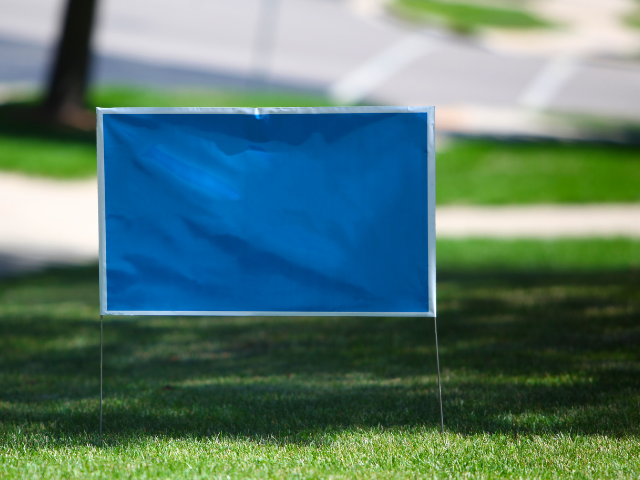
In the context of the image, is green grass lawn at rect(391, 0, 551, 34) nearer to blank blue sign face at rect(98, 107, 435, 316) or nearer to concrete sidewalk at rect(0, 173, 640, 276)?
concrete sidewalk at rect(0, 173, 640, 276)

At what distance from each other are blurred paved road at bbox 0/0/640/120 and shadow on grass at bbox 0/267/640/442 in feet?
54.7

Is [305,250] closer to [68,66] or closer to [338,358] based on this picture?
[338,358]

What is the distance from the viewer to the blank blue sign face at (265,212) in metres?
4.54

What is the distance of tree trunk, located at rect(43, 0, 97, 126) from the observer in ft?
58.9

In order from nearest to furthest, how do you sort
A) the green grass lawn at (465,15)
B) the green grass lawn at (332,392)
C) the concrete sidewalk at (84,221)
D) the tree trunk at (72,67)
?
the green grass lawn at (332,392), the concrete sidewalk at (84,221), the tree trunk at (72,67), the green grass lawn at (465,15)

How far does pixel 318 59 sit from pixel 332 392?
26.3 metres

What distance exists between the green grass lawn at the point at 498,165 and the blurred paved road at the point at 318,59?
15.1 feet

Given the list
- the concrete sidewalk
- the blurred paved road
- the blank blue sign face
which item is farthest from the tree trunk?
the blank blue sign face

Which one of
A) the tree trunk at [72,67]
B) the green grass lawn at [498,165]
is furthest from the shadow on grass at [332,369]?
the tree trunk at [72,67]

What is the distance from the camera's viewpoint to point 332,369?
239 inches

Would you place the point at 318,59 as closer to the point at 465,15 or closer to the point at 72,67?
the point at 72,67

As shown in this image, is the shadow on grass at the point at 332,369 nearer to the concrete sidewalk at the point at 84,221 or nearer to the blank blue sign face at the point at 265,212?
the blank blue sign face at the point at 265,212

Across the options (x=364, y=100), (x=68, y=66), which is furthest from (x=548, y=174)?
(x=68, y=66)

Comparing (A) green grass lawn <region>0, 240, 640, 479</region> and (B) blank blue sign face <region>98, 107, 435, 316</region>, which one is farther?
(B) blank blue sign face <region>98, 107, 435, 316</region>
